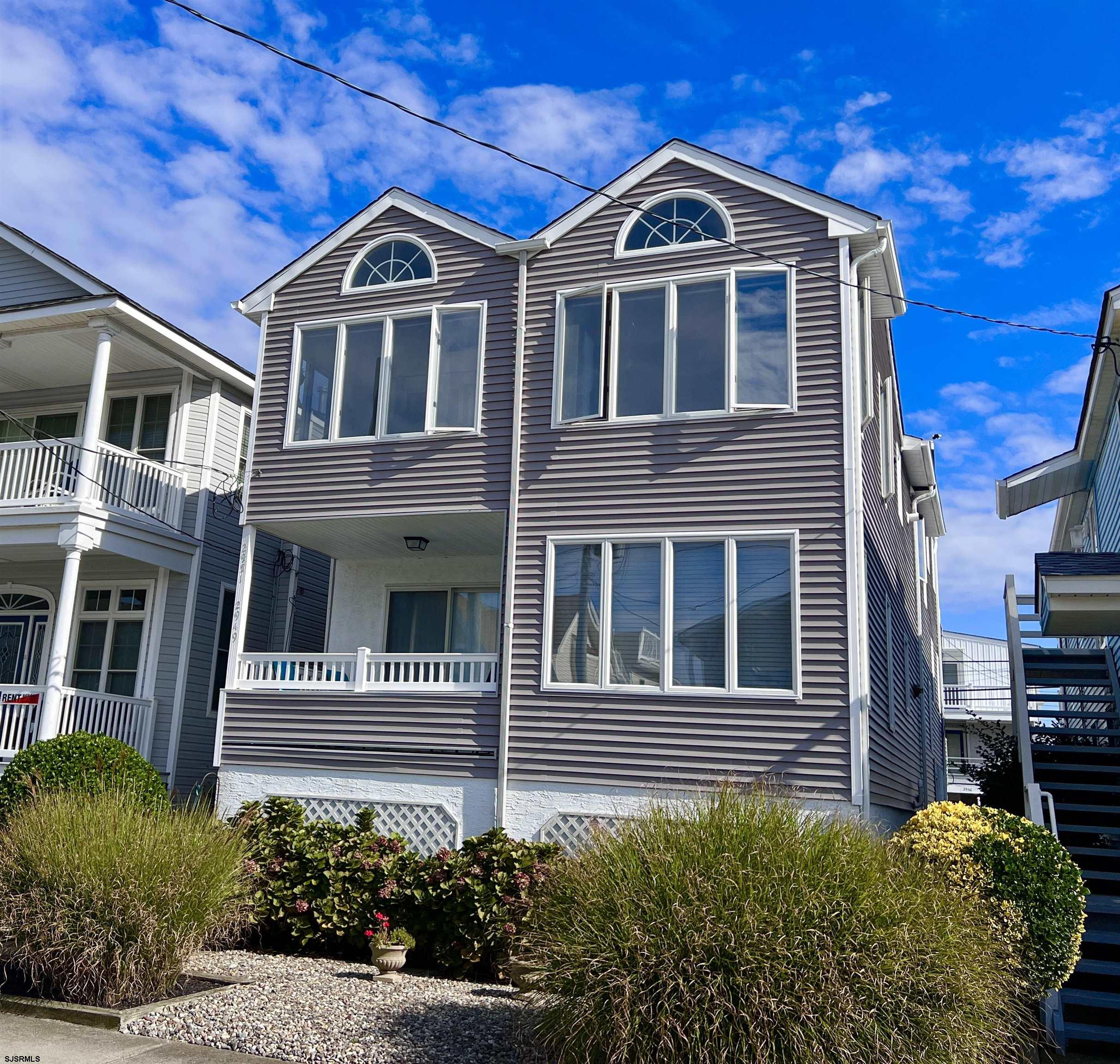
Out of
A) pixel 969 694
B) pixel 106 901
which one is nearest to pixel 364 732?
pixel 106 901

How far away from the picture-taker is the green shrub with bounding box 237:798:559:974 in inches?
374

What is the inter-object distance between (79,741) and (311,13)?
7991 millimetres

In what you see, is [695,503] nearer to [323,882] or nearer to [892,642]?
[892,642]

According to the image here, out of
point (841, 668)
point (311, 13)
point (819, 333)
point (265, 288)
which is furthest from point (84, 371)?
point (841, 668)

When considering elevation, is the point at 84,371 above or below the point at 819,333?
above

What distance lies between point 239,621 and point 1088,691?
12.6m

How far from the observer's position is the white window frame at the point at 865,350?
11859mm

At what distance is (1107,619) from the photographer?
11.8 meters

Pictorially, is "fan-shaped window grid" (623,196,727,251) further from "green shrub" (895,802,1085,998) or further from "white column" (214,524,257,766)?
"green shrub" (895,802,1085,998)

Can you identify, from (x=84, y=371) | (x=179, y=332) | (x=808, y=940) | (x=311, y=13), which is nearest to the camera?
(x=808, y=940)

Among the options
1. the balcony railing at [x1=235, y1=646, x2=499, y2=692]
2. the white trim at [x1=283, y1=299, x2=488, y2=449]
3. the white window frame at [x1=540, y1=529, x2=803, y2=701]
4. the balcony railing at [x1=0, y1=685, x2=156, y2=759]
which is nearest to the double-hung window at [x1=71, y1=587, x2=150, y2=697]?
the balcony railing at [x1=0, y1=685, x2=156, y2=759]

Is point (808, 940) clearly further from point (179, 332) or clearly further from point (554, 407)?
point (179, 332)

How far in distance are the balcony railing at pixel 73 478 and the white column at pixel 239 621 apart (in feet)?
8.34

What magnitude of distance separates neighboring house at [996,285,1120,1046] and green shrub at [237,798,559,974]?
4.60 meters
